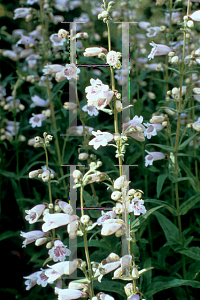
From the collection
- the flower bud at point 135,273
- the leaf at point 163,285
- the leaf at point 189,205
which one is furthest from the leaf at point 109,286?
the leaf at point 189,205

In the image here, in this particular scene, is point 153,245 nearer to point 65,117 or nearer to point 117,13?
point 65,117

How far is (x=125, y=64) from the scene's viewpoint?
1.89 metres

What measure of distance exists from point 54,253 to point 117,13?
2496 mm

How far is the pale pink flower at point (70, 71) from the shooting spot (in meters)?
2.00

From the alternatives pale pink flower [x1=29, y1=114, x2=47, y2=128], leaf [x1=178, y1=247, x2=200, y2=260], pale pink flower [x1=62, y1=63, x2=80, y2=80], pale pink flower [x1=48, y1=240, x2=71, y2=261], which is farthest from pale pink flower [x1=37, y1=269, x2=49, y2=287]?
pale pink flower [x1=29, y1=114, x2=47, y2=128]

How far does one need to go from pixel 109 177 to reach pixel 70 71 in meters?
0.91

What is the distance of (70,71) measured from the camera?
2020mm

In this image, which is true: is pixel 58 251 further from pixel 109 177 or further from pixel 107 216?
pixel 109 177

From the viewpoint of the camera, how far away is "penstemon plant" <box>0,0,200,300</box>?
63.9 inches

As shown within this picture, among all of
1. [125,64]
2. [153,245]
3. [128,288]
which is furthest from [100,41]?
[128,288]

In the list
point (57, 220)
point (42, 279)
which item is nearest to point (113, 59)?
point (57, 220)

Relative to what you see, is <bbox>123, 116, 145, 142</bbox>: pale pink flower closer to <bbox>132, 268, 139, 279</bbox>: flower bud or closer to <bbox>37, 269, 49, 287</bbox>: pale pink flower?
<bbox>132, 268, 139, 279</bbox>: flower bud

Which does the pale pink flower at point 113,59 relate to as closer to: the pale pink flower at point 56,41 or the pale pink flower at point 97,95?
the pale pink flower at point 97,95

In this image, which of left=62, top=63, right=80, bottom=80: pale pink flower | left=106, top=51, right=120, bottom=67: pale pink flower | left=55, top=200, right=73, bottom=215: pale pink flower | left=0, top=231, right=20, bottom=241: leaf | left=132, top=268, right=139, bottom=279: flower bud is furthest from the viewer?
left=0, top=231, right=20, bottom=241: leaf
